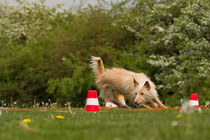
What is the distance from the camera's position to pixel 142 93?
31.2ft

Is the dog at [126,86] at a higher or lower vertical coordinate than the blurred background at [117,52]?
lower

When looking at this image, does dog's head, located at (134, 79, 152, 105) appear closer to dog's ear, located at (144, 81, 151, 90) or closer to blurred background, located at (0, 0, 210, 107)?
dog's ear, located at (144, 81, 151, 90)

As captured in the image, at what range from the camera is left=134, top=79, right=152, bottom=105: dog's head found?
941cm

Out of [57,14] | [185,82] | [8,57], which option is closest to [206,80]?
[185,82]

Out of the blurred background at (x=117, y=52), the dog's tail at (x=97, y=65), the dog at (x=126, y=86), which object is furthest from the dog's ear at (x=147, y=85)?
the blurred background at (x=117, y=52)

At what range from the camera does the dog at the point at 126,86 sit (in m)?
9.50

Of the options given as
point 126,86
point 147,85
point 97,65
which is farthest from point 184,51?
point 147,85

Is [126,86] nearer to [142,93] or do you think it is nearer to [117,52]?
[142,93]

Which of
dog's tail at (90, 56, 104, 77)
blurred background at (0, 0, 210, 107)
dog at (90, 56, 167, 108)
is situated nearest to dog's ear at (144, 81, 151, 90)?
dog at (90, 56, 167, 108)

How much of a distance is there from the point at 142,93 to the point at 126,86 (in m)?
0.62

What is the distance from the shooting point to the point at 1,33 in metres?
27.6

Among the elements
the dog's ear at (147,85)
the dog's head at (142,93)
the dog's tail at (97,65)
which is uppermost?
the dog's tail at (97,65)

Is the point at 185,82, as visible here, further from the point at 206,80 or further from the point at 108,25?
the point at 108,25

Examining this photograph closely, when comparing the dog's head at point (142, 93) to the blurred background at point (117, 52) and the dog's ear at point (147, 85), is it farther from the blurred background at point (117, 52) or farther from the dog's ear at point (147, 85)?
the blurred background at point (117, 52)
